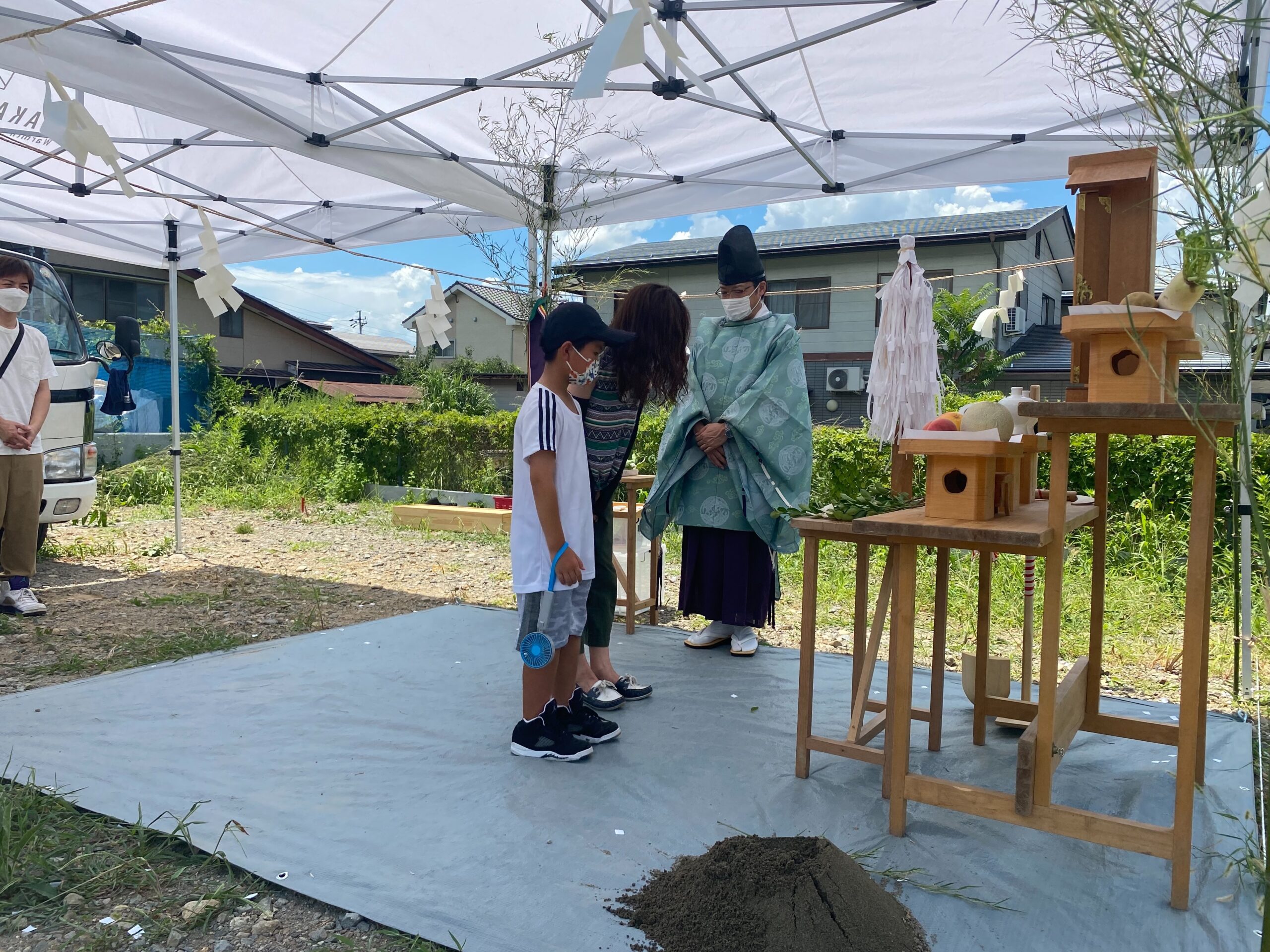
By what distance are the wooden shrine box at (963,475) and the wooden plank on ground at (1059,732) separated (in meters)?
0.46

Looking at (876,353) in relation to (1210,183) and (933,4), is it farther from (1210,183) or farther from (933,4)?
(1210,183)

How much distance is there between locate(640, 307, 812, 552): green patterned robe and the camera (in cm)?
342

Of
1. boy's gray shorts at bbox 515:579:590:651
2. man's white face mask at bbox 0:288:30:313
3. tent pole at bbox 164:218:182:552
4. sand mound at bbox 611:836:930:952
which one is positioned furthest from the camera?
tent pole at bbox 164:218:182:552

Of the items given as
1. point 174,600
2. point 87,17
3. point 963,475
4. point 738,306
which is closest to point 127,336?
point 174,600

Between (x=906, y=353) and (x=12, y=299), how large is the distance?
157 inches

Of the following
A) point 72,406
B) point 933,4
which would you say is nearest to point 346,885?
point 933,4

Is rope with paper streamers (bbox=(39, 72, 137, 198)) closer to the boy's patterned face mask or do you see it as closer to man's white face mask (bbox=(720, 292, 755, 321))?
the boy's patterned face mask

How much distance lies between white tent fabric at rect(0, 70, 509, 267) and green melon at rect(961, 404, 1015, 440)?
4.41 meters

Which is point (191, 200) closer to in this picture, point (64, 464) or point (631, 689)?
point (64, 464)

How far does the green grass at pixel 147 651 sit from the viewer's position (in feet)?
11.7

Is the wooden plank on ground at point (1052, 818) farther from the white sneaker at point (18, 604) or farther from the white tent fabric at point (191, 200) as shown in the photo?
the white tent fabric at point (191, 200)

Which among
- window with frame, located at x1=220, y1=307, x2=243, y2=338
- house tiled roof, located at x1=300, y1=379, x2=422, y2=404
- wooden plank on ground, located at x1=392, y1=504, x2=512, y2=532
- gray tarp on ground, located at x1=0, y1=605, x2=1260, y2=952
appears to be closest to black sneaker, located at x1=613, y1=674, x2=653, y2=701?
gray tarp on ground, located at x1=0, y1=605, x2=1260, y2=952

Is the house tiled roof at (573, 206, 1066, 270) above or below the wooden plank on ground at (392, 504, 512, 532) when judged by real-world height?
above

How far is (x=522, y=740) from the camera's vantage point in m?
2.63
